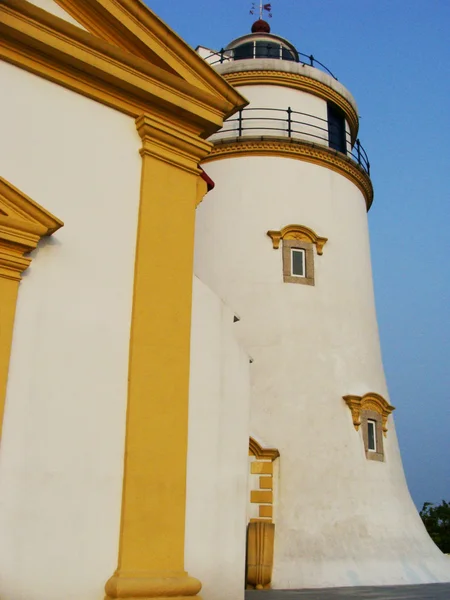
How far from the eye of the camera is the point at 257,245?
15.7m

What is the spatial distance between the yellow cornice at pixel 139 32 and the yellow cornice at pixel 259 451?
7554 millimetres

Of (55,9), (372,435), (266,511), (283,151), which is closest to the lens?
(55,9)

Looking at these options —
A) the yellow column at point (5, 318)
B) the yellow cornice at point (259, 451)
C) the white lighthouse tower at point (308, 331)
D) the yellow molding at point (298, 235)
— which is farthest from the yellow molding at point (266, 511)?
the yellow column at point (5, 318)

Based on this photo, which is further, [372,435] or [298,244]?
[298,244]

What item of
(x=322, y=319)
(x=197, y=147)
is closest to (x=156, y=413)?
(x=197, y=147)

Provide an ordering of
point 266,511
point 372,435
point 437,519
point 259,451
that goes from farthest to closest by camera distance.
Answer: point 437,519 → point 372,435 → point 259,451 → point 266,511

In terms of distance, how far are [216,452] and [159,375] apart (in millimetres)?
1261

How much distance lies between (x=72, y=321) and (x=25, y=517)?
6.15 ft

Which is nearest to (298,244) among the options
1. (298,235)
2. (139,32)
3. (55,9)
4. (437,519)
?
(298,235)

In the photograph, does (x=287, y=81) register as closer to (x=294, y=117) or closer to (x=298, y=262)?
(x=294, y=117)

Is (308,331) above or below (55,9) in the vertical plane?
below

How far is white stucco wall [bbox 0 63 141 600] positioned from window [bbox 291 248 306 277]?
7986 mm

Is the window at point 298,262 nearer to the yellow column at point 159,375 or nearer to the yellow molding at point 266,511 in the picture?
the yellow molding at point 266,511

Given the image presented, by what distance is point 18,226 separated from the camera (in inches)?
270
